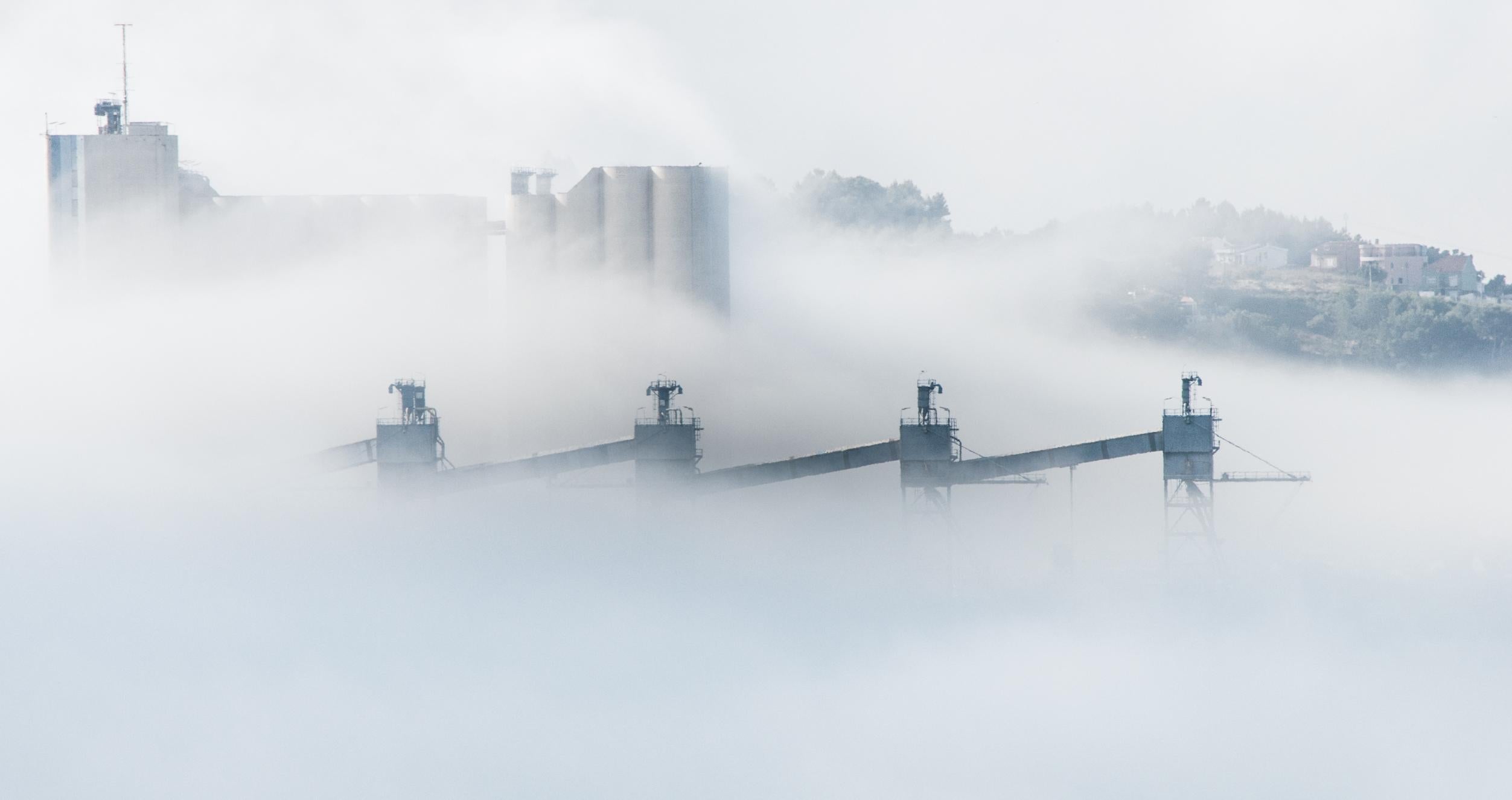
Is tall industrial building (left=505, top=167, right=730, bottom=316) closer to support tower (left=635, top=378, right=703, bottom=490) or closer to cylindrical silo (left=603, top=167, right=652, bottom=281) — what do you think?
cylindrical silo (left=603, top=167, right=652, bottom=281)

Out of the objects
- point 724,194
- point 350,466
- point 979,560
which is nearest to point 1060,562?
point 979,560

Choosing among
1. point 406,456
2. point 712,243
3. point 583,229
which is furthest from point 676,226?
point 406,456

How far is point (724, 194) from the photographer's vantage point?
92625 millimetres

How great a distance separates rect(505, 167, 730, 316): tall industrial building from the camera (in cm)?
9175

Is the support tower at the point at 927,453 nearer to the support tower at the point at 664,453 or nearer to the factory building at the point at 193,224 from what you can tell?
the support tower at the point at 664,453

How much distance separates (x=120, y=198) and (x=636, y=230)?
2035cm

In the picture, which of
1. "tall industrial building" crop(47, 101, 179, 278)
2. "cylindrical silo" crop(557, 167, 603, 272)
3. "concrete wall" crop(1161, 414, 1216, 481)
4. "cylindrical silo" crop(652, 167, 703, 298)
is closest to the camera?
"concrete wall" crop(1161, 414, 1216, 481)

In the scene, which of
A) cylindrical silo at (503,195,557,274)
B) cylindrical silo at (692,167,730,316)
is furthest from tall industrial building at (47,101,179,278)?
cylindrical silo at (692,167,730,316)

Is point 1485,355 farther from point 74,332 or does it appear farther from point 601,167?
point 74,332

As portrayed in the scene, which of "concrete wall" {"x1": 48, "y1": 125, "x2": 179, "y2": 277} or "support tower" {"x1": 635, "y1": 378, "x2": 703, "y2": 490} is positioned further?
"concrete wall" {"x1": 48, "y1": 125, "x2": 179, "y2": 277}

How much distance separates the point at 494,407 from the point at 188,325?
41.9 ft

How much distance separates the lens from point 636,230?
92875 mm

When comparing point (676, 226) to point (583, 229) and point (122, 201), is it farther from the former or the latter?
point (122, 201)

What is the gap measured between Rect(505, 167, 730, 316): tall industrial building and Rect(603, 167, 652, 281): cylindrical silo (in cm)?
2
